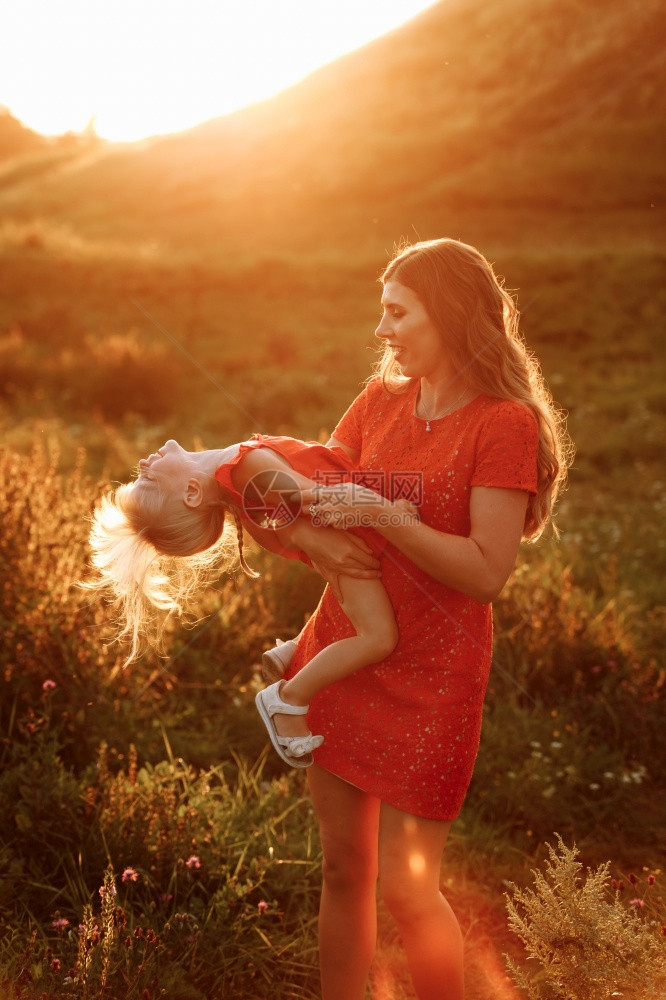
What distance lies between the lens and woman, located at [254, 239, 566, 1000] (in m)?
2.00

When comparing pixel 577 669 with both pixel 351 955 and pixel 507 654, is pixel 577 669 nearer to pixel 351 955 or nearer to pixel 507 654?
pixel 507 654

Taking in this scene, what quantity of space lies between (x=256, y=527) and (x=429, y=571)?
0.54 metres

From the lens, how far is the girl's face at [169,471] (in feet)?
7.52

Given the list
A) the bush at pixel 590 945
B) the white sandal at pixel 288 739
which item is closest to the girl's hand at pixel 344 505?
the white sandal at pixel 288 739

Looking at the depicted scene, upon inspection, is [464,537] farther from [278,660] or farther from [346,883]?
[346,883]

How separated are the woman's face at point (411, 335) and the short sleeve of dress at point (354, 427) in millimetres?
276

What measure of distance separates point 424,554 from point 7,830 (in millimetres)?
2069

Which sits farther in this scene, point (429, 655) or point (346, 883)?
point (346, 883)

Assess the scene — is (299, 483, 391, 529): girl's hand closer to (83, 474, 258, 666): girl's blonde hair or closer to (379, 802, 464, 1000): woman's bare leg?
(83, 474, 258, 666): girl's blonde hair

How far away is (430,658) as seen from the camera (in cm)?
212

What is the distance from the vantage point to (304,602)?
4973 millimetres

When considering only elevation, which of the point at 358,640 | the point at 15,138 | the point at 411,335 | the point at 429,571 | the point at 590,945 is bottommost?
the point at 590,945

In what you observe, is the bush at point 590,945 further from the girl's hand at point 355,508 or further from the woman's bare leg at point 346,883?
the girl's hand at point 355,508

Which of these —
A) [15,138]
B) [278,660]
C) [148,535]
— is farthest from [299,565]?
[15,138]
